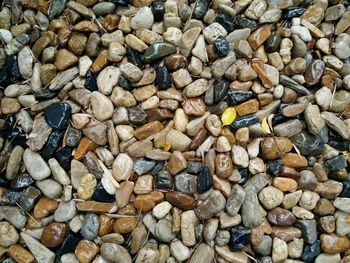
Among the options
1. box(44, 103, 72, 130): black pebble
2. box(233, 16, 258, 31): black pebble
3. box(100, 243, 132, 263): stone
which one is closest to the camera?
box(100, 243, 132, 263): stone

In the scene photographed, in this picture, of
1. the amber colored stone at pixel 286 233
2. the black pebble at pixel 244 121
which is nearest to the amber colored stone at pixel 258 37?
the black pebble at pixel 244 121

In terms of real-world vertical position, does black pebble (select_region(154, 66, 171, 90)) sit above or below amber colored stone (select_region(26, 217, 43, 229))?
above

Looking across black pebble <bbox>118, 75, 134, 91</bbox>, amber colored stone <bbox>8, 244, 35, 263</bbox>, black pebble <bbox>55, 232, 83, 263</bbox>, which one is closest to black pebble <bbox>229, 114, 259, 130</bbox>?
black pebble <bbox>118, 75, 134, 91</bbox>

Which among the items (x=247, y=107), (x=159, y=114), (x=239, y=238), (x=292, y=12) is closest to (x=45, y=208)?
(x=159, y=114)

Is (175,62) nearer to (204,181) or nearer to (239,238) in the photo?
(204,181)

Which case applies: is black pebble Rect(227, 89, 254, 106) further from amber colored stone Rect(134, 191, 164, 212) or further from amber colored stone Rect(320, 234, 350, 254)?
amber colored stone Rect(320, 234, 350, 254)

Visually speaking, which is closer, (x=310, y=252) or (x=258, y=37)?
(x=310, y=252)

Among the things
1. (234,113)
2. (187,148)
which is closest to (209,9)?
(234,113)

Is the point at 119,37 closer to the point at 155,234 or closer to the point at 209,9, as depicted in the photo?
the point at 209,9

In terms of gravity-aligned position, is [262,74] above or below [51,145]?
above
